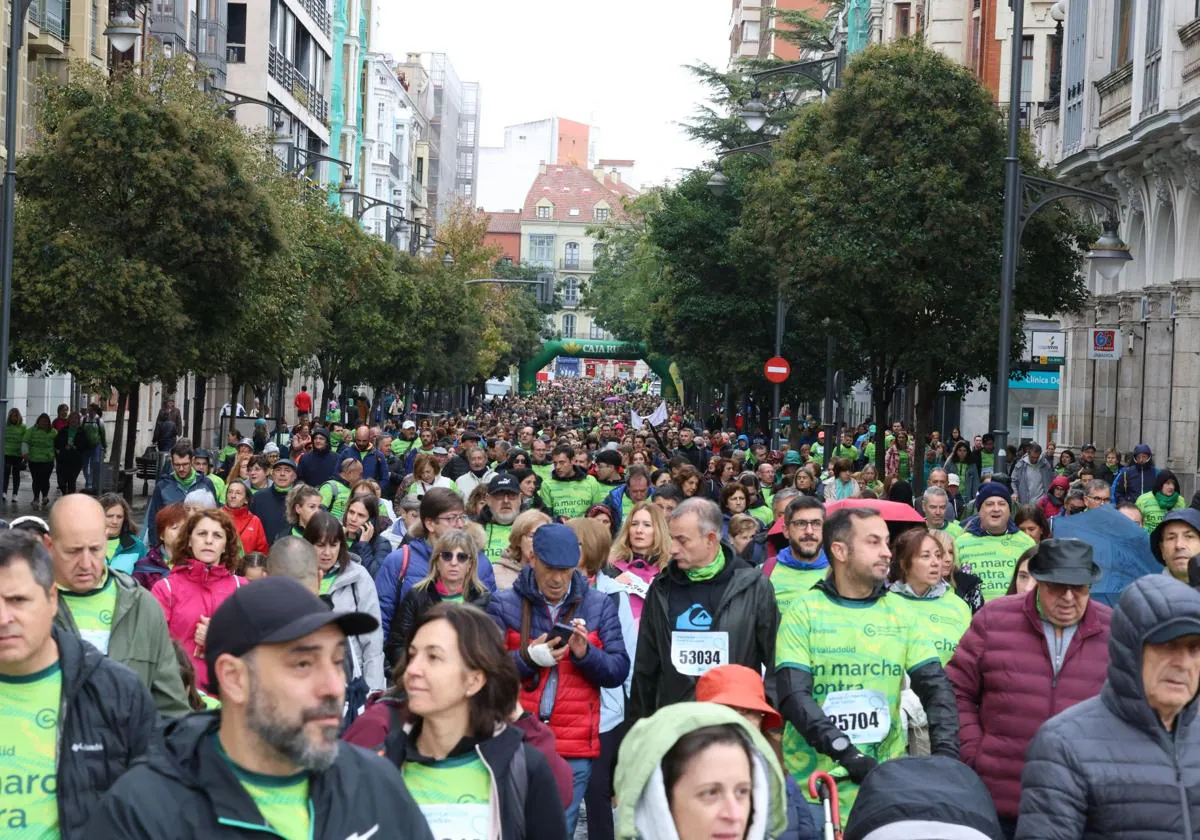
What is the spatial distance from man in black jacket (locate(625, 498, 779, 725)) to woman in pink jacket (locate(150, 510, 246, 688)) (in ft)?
6.38

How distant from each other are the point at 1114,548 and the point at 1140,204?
23491 millimetres

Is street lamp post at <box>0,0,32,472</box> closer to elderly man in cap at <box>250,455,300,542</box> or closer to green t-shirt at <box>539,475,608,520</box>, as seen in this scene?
elderly man in cap at <box>250,455,300,542</box>

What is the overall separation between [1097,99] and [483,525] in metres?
25.3

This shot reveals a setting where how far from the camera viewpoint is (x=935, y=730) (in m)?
Result: 6.59

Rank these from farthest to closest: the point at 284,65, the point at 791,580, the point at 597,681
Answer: the point at 284,65 < the point at 791,580 < the point at 597,681

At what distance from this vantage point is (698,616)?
7781 mm

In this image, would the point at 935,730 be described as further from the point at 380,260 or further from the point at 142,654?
the point at 380,260

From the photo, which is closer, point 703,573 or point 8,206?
point 703,573

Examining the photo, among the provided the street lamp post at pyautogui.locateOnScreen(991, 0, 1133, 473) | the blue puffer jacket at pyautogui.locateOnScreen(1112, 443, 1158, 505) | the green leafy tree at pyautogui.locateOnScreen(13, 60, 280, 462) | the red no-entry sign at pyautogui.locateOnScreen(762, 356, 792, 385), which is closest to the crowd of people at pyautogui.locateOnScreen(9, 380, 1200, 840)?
the street lamp post at pyautogui.locateOnScreen(991, 0, 1133, 473)

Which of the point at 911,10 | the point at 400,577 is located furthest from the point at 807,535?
the point at 911,10

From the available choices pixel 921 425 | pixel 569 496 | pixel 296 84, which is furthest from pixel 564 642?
pixel 296 84

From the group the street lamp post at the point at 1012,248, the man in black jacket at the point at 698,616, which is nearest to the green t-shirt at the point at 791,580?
the man in black jacket at the point at 698,616

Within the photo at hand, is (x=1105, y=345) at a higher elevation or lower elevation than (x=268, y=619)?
higher

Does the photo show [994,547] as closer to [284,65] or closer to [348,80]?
[284,65]
